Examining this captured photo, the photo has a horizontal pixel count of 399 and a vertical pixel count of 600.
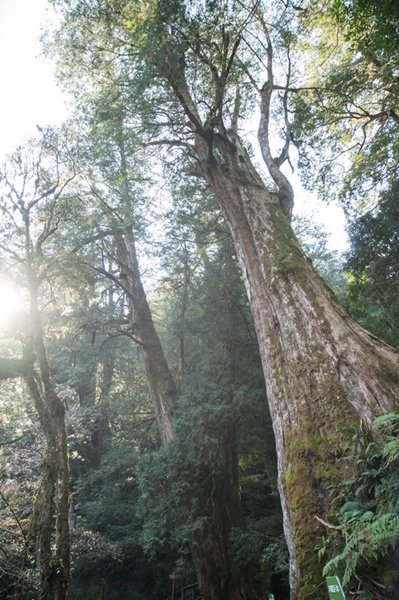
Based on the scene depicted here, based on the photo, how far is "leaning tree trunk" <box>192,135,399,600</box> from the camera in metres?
3.23

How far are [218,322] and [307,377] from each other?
16.9ft

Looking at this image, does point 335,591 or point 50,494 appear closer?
point 335,591

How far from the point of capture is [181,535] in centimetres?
632

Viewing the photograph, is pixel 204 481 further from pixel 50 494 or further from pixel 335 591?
pixel 335 591

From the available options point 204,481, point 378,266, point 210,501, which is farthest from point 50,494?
point 378,266

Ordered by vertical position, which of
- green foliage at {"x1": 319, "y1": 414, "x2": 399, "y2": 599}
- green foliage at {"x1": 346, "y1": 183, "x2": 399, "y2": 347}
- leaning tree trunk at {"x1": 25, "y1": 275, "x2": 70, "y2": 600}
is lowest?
green foliage at {"x1": 319, "y1": 414, "x2": 399, "y2": 599}

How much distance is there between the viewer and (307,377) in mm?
4039

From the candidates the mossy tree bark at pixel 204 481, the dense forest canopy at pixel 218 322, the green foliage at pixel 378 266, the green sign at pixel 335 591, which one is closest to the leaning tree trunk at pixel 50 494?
the dense forest canopy at pixel 218 322

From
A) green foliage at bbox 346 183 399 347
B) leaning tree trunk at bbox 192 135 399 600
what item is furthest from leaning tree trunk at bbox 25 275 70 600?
green foliage at bbox 346 183 399 347

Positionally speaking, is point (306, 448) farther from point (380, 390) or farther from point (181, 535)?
point (181, 535)

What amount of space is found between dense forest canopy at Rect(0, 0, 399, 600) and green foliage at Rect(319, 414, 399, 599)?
15mm

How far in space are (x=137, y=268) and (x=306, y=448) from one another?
840 cm

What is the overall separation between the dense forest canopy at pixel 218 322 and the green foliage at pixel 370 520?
15 millimetres

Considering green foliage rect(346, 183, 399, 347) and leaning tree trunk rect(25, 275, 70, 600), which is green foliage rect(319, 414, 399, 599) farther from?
green foliage rect(346, 183, 399, 347)
